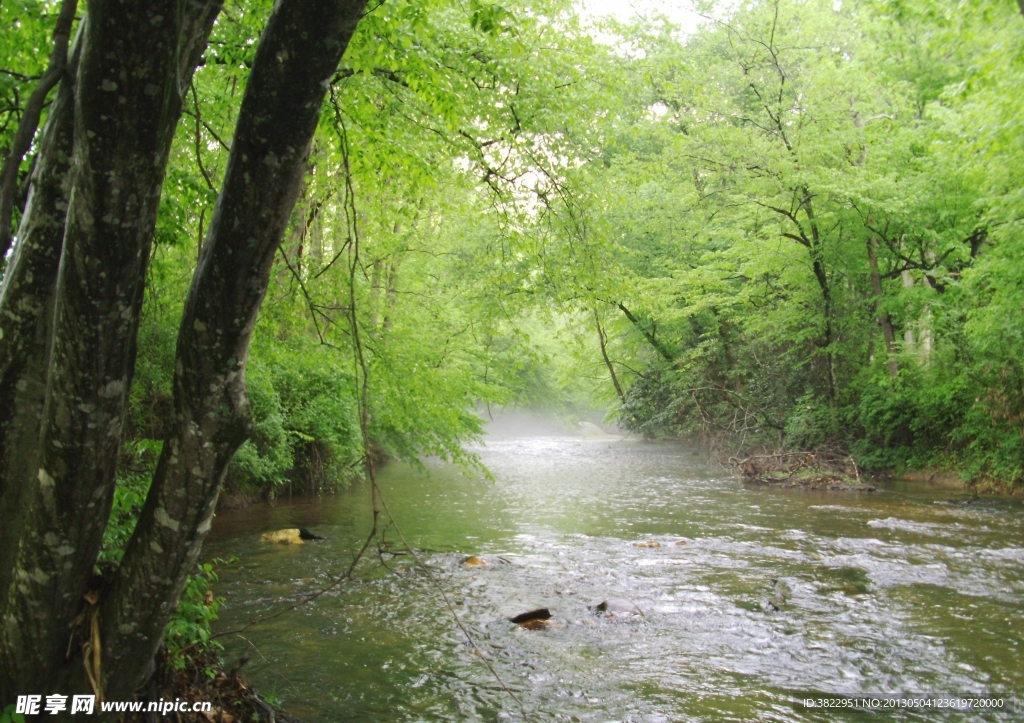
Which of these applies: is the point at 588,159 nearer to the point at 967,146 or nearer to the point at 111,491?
the point at 111,491

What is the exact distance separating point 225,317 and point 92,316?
1.45 feet

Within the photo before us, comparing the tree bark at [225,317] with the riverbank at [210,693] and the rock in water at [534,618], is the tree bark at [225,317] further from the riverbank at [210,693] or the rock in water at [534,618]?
the rock in water at [534,618]

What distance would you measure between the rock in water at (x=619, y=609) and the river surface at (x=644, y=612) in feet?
0.33

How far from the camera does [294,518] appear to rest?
40.4 feet

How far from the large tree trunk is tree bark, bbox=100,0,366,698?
0.19m

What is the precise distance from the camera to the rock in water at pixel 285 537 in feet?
33.4

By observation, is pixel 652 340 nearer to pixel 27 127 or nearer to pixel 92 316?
pixel 27 127

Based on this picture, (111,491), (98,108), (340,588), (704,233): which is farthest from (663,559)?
(704,233)

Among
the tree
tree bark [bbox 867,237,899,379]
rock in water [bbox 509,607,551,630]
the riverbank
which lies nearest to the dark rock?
rock in water [bbox 509,607,551,630]

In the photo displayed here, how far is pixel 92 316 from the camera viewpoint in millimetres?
2572

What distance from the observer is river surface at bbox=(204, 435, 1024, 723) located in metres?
5.15

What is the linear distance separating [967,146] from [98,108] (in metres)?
12.7

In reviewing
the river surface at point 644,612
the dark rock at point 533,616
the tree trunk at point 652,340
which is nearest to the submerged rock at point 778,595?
the river surface at point 644,612

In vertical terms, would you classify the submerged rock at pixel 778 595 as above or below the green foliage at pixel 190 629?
below
